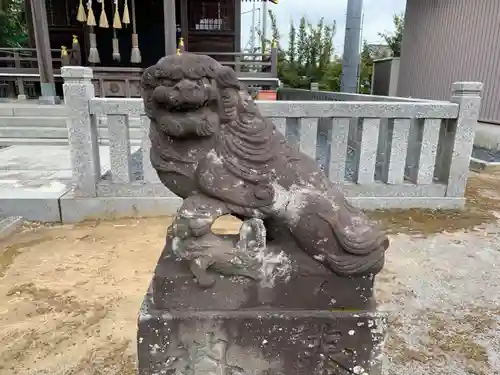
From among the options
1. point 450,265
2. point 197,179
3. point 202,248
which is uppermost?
point 197,179

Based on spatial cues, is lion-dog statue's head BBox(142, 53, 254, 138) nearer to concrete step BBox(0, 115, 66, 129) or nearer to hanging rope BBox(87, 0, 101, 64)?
concrete step BBox(0, 115, 66, 129)

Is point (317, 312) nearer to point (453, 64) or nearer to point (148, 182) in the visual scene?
point (148, 182)

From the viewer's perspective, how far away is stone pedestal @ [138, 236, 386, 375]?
5.00ft

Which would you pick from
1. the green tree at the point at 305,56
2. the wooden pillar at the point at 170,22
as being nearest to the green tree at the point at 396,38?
the green tree at the point at 305,56

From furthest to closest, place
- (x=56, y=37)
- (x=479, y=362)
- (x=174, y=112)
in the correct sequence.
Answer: (x=56, y=37) → (x=479, y=362) → (x=174, y=112)

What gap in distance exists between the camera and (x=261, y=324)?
1.54 m

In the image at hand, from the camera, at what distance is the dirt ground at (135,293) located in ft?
7.36

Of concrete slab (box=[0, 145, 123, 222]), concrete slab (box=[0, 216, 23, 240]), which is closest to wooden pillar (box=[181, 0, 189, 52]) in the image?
concrete slab (box=[0, 145, 123, 222])

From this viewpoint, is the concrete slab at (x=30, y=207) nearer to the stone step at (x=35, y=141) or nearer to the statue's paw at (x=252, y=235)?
the stone step at (x=35, y=141)

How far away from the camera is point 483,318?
2.61 metres

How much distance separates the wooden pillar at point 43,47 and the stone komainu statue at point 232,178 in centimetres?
783

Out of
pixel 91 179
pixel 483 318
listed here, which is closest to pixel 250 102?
pixel 483 318

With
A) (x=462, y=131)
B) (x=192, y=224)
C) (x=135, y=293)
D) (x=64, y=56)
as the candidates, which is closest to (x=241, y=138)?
(x=192, y=224)

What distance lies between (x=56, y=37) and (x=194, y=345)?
36.2ft
